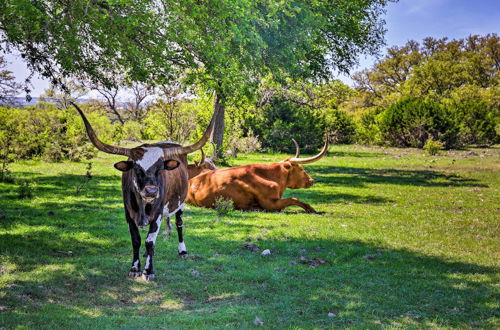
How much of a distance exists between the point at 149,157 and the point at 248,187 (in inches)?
238

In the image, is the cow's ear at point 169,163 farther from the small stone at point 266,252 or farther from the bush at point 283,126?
the bush at point 283,126

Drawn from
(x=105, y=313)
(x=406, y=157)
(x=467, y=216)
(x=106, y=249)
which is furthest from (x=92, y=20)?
(x=406, y=157)

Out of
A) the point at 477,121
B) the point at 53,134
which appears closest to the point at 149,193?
the point at 53,134

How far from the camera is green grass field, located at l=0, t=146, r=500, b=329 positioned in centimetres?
611

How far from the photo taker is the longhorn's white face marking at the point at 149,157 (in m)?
7.25

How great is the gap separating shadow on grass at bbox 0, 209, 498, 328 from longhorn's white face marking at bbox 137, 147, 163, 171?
5.50 ft

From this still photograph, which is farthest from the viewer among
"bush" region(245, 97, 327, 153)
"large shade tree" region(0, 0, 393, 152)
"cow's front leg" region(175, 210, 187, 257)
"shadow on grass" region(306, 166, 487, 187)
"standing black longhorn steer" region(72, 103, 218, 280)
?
"bush" region(245, 97, 327, 153)

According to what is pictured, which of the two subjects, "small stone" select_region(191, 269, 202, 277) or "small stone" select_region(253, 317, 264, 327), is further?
"small stone" select_region(191, 269, 202, 277)

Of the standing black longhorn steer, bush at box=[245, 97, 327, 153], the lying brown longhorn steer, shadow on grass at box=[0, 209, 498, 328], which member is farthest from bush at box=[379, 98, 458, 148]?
the standing black longhorn steer

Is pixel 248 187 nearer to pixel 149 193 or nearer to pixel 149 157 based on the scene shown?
pixel 149 157

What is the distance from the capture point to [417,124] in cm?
3928

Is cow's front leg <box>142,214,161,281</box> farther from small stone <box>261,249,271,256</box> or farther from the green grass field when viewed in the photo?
small stone <box>261,249,271,256</box>

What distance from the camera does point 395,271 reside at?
8.29m

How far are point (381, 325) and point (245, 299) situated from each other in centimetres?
184
